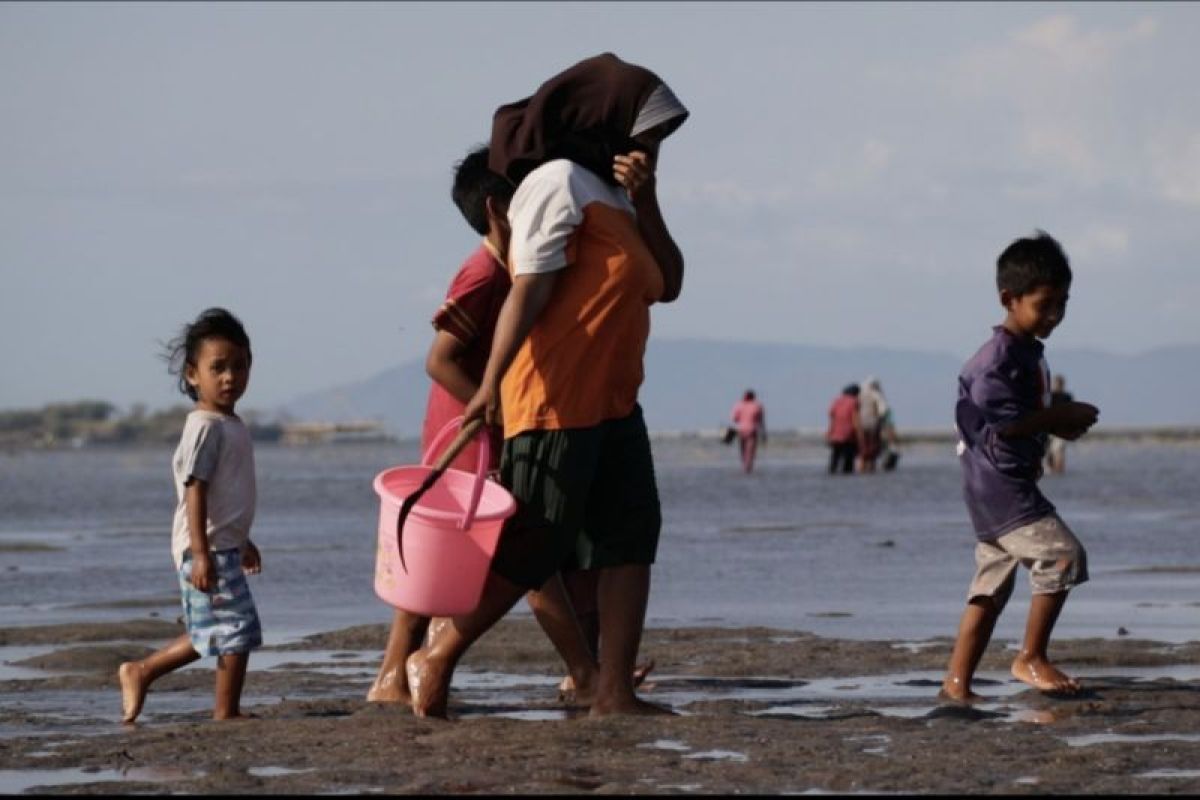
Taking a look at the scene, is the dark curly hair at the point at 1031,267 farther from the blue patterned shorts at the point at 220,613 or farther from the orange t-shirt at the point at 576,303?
the blue patterned shorts at the point at 220,613

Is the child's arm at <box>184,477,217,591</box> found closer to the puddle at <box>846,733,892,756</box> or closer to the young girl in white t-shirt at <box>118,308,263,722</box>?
the young girl in white t-shirt at <box>118,308,263,722</box>

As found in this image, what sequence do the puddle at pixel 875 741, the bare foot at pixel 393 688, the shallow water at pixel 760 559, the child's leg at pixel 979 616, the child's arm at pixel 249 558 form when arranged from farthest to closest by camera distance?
the shallow water at pixel 760 559 → the bare foot at pixel 393 688 → the child's leg at pixel 979 616 → the child's arm at pixel 249 558 → the puddle at pixel 875 741

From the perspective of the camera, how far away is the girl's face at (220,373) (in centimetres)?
836

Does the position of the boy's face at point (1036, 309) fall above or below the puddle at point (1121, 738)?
above

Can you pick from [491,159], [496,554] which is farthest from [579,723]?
[491,159]

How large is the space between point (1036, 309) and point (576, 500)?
1904 millimetres

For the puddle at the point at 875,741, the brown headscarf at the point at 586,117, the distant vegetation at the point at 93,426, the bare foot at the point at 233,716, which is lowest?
the distant vegetation at the point at 93,426

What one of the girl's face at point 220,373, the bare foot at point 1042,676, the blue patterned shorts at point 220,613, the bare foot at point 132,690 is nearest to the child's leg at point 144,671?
the bare foot at point 132,690

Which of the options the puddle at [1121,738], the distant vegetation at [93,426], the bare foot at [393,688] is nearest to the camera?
the puddle at [1121,738]

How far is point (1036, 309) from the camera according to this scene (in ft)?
28.4

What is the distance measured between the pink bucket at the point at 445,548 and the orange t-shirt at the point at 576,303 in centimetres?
24

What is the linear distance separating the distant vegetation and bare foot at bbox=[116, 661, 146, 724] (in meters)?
107

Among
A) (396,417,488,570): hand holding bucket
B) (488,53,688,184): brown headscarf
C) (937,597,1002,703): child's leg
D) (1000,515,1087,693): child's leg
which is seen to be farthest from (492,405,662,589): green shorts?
(1000,515,1087,693): child's leg

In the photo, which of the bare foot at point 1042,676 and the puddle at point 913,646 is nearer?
the bare foot at point 1042,676
